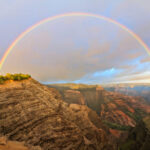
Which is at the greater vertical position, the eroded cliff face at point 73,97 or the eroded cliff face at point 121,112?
the eroded cliff face at point 73,97

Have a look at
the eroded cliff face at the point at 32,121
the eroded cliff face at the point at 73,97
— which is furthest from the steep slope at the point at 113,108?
the eroded cliff face at the point at 32,121

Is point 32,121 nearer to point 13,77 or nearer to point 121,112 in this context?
point 13,77

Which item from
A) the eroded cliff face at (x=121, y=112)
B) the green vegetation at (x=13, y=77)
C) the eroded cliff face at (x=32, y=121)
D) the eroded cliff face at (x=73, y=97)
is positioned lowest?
the eroded cliff face at (x=121, y=112)

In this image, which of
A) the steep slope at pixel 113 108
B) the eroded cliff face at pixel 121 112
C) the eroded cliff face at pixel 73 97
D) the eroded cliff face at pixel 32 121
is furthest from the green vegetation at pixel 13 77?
the eroded cliff face at pixel 121 112

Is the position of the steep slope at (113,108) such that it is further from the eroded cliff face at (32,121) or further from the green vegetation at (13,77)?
the green vegetation at (13,77)

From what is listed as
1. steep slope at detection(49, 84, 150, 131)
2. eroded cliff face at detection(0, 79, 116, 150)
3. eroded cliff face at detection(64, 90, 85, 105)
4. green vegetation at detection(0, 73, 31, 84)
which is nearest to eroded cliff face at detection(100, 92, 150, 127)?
steep slope at detection(49, 84, 150, 131)

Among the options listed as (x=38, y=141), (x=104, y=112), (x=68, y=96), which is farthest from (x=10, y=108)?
(x=104, y=112)

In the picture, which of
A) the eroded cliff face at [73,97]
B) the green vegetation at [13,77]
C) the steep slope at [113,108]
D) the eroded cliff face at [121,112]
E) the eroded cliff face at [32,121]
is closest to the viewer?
the eroded cliff face at [32,121]

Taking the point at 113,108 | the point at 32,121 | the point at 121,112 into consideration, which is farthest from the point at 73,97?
the point at 32,121

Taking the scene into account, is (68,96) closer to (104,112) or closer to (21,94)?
(104,112)

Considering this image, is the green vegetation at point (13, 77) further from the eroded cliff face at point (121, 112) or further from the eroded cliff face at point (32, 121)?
the eroded cliff face at point (121, 112)

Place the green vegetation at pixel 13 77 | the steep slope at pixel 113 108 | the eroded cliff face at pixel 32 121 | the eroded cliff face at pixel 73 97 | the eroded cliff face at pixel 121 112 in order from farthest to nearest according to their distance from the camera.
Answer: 1. the eroded cliff face at pixel 73 97
2. the eroded cliff face at pixel 121 112
3. the steep slope at pixel 113 108
4. the green vegetation at pixel 13 77
5. the eroded cliff face at pixel 32 121

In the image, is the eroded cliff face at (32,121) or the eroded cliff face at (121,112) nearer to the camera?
the eroded cliff face at (32,121)

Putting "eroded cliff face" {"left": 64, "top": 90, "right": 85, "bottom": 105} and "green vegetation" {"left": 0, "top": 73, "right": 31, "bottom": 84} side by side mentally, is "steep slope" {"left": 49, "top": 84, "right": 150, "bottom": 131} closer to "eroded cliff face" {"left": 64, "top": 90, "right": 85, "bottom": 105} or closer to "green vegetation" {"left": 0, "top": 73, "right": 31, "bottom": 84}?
"eroded cliff face" {"left": 64, "top": 90, "right": 85, "bottom": 105}
